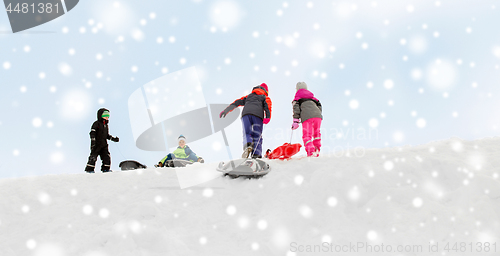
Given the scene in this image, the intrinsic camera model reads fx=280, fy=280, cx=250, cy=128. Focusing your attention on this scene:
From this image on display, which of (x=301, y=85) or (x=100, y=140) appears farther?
(x=100, y=140)

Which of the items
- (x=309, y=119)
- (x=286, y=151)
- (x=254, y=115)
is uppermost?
(x=254, y=115)

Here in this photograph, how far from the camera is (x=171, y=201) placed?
3871 mm

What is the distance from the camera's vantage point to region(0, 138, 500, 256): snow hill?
9.93ft

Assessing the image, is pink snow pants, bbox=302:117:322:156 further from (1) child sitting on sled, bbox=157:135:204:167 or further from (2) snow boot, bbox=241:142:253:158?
(1) child sitting on sled, bbox=157:135:204:167

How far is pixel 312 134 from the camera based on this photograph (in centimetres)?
641

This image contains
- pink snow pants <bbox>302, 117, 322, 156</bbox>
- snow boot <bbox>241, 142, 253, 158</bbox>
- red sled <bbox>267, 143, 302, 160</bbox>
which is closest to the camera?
red sled <bbox>267, 143, 302, 160</bbox>

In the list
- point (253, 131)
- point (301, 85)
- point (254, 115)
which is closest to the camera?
point (253, 131)

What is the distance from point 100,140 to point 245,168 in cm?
505

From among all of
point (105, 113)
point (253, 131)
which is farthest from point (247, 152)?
point (105, 113)

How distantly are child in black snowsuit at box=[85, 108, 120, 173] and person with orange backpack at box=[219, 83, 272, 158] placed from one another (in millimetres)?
3412

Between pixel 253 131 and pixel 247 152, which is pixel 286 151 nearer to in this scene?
pixel 247 152

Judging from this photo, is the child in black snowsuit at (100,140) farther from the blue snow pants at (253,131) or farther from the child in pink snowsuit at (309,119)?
the child in pink snowsuit at (309,119)

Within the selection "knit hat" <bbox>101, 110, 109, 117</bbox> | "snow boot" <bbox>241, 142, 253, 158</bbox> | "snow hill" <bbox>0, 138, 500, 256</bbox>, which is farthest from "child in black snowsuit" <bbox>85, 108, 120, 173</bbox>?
"snow boot" <bbox>241, 142, 253, 158</bbox>

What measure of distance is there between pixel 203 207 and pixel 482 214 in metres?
3.36
